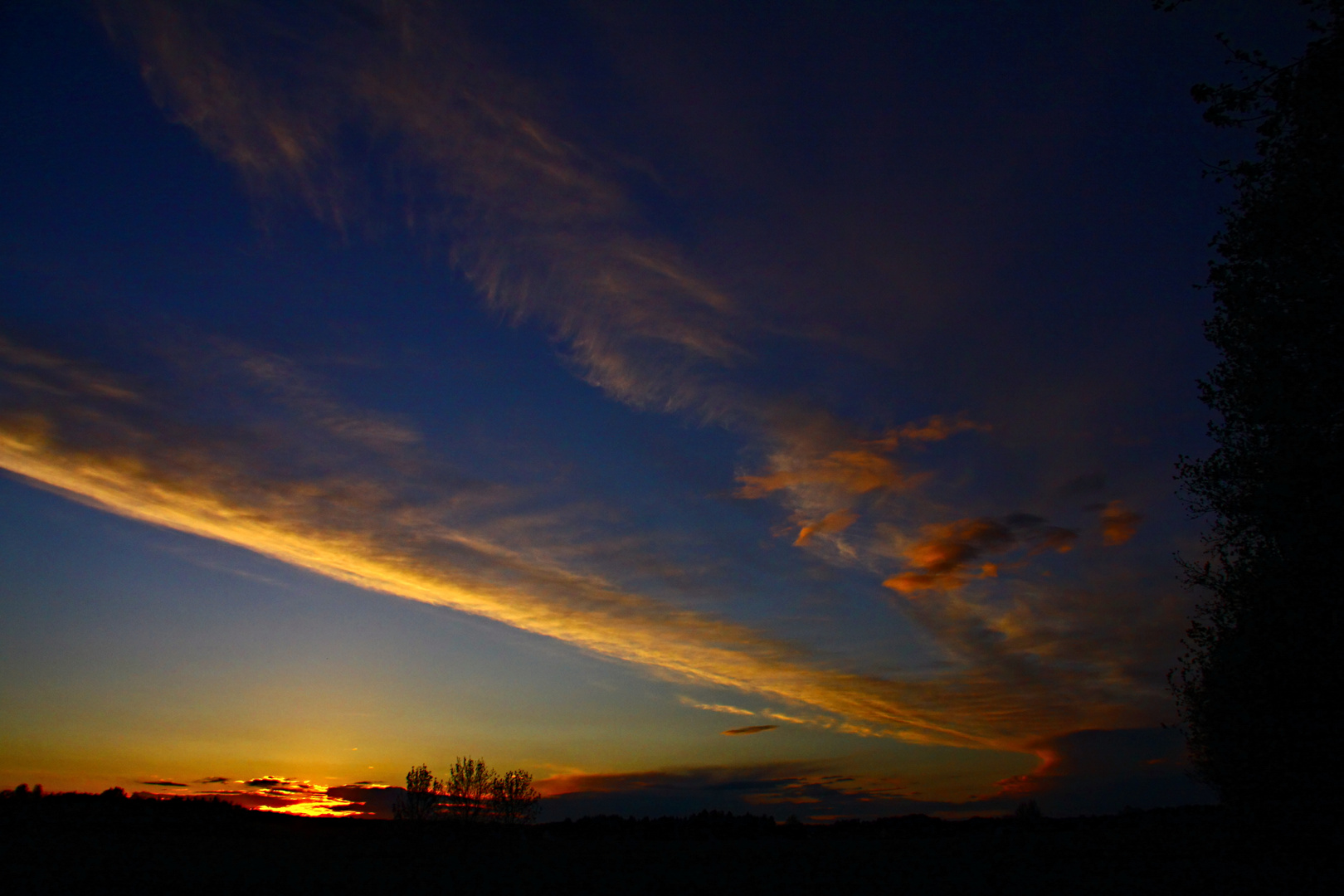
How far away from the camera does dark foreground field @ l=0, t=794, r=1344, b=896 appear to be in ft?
88.4

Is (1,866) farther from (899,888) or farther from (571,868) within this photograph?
(899,888)

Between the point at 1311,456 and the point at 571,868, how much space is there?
Result: 3229 centimetres

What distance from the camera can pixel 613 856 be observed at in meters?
39.4

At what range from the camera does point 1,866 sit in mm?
27469

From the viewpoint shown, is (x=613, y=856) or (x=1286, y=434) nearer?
(x=1286, y=434)

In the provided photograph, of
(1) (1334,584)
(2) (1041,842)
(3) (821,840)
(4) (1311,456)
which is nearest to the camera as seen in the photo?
(4) (1311,456)

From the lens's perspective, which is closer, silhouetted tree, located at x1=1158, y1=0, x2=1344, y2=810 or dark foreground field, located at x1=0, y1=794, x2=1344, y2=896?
silhouetted tree, located at x1=1158, y1=0, x2=1344, y2=810

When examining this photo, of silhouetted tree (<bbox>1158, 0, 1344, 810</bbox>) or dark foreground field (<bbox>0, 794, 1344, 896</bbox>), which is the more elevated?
silhouetted tree (<bbox>1158, 0, 1344, 810</bbox>)

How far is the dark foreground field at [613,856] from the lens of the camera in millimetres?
26953

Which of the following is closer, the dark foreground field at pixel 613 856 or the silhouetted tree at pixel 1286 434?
the silhouetted tree at pixel 1286 434

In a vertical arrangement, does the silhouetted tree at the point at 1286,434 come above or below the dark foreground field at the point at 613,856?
above

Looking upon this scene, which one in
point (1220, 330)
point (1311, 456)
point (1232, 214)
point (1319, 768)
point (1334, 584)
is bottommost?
point (1319, 768)

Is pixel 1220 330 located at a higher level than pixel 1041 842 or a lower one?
higher

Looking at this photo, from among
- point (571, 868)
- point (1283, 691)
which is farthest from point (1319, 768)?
point (571, 868)
